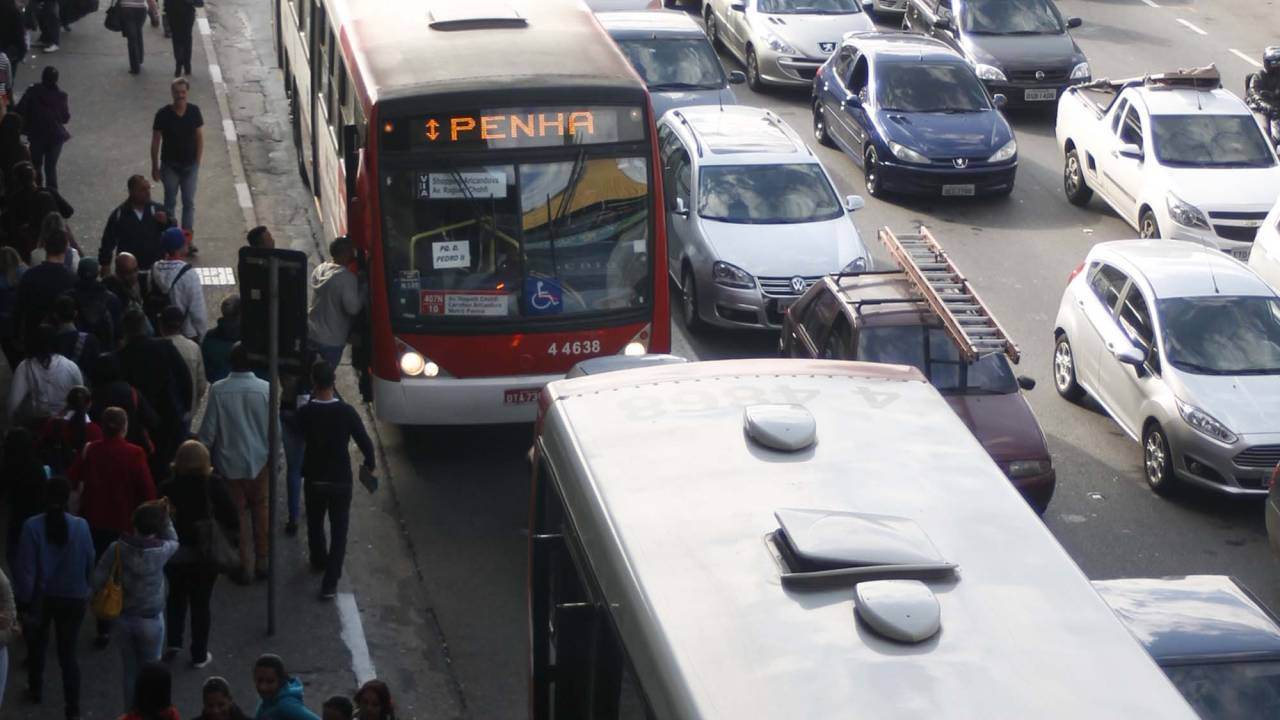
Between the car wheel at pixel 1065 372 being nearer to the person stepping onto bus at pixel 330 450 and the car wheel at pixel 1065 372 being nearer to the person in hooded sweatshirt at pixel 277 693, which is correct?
the person stepping onto bus at pixel 330 450

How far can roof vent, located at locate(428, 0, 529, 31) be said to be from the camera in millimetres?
14219

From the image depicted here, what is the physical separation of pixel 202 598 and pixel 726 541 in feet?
18.1

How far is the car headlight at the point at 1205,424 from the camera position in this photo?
45.7 feet

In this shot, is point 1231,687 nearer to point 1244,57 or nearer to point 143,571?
point 143,571

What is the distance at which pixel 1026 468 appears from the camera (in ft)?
43.7

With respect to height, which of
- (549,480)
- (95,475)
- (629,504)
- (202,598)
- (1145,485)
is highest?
(629,504)

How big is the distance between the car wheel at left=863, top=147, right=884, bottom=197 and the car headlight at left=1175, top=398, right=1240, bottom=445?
8.12m

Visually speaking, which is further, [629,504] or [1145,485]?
[1145,485]

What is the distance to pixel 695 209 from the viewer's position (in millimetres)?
17922

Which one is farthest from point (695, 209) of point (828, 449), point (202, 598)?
point (828, 449)

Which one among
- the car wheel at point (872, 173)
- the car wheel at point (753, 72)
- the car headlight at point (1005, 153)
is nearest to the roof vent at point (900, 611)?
the car wheel at point (872, 173)

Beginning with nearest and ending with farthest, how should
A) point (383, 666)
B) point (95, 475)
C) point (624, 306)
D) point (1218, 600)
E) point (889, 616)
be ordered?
point (889, 616)
point (1218, 600)
point (95, 475)
point (383, 666)
point (624, 306)

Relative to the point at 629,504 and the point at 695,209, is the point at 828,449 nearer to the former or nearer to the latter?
the point at 629,504

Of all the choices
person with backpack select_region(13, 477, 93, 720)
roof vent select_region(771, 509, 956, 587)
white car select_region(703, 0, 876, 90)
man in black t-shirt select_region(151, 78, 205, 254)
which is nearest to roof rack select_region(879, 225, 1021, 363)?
person with backpack select_region(13, 477, 93, 720)
